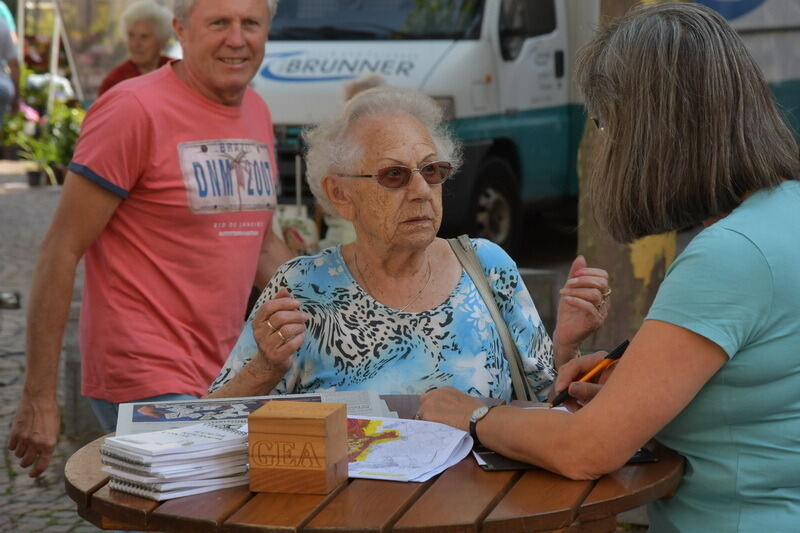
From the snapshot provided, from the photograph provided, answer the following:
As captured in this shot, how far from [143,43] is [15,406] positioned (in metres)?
2.29

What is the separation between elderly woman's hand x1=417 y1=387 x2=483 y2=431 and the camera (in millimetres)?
2535

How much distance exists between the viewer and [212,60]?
352 centimetres

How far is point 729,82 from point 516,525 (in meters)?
0.87

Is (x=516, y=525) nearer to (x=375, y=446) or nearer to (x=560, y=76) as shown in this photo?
(x=375, y=446)

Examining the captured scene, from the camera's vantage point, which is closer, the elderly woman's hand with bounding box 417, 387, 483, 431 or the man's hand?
the elderly woman's hand with bounding box 417, 387, 483, 431

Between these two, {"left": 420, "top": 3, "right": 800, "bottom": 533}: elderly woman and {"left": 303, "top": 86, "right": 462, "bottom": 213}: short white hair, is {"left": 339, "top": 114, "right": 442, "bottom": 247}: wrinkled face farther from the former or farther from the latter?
{"left": 420, "top": 3, "right": 800, "bottom": 533}: elderly woman

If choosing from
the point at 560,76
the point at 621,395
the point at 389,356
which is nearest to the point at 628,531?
the point at 389,356

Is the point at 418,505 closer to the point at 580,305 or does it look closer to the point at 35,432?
the point at 580,305

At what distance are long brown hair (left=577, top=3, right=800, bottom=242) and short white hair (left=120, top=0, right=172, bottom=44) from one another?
5.42 metres

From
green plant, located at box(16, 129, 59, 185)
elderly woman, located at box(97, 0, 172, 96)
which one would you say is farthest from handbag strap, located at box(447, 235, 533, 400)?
green plant, located at box(16, 129, 59, 185)

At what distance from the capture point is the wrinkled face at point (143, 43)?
7293mm

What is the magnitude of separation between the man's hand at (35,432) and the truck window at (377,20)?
230 inches

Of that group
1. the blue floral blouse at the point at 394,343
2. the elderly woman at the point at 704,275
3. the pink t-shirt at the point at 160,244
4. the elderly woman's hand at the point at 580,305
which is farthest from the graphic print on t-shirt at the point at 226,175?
the elderly woman at the point at 704,275

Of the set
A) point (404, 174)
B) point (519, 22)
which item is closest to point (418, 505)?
point (404, 174)
